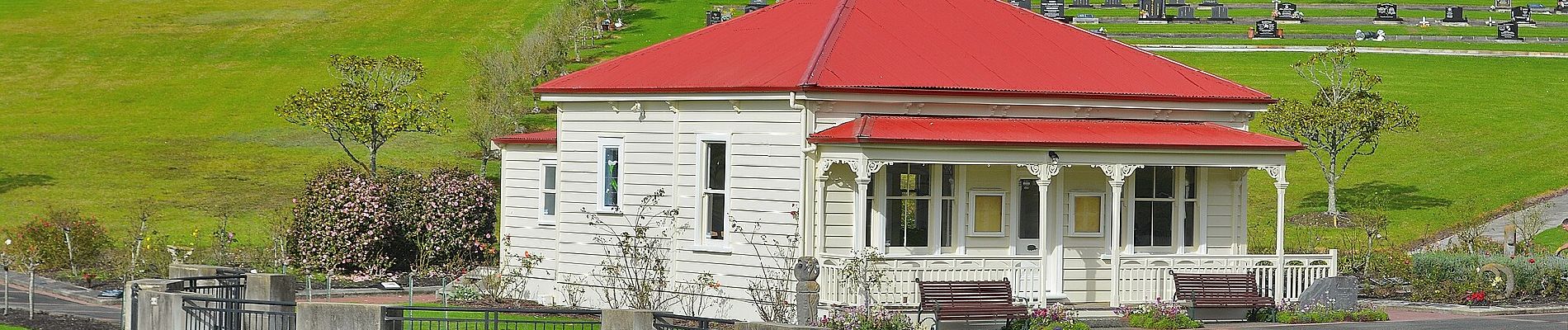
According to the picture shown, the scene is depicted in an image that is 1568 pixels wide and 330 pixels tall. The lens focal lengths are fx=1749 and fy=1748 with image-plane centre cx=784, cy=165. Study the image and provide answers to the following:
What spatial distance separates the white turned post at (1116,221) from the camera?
876 inches

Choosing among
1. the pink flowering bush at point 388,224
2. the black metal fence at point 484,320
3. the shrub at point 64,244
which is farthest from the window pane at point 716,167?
the shrub at point 64,244

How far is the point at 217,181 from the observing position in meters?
44.0

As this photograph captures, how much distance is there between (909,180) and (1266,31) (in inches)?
1675

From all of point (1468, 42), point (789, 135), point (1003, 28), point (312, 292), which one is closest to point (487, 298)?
point (312, 292)

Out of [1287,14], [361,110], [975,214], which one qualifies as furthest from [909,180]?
[1287,14]

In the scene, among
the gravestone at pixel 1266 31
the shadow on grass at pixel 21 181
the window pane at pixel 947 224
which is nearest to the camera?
the window pane at pixel 947 224

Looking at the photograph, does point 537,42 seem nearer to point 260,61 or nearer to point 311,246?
point 260,61

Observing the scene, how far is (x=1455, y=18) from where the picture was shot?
66.6 metres

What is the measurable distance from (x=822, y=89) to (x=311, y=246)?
11.9 metres

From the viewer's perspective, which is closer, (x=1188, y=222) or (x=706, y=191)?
(x=706, y=191)

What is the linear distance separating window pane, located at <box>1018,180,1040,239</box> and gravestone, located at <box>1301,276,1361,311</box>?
3.73m

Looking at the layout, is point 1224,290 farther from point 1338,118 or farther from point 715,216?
point 1338,118

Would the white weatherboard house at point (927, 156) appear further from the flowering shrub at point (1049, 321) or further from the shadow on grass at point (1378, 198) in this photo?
the shadow on grass at point (1378, 198)

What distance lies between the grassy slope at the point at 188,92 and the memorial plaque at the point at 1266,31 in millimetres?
27942
